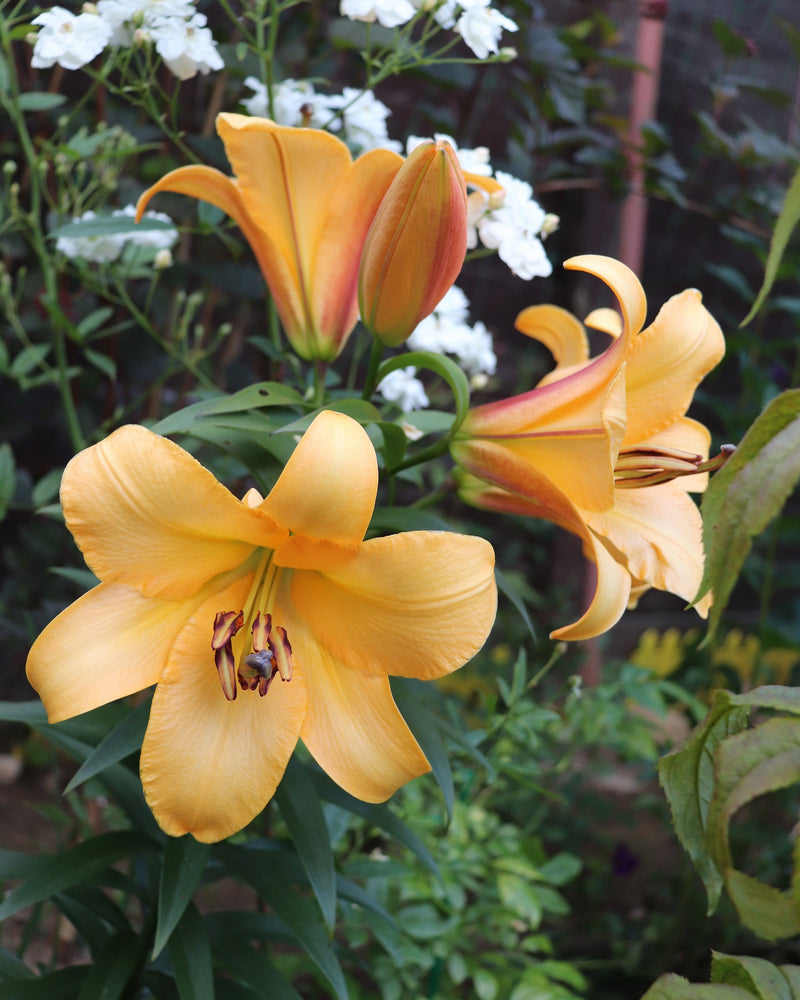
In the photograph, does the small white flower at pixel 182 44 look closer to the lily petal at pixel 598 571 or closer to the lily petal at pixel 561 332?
the lily petal at pixel 561 332

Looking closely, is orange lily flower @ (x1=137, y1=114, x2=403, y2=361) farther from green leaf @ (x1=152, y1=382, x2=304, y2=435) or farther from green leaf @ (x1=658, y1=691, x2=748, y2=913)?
green leaf @ (x1=658, y1=691, x2=748, y2=913)

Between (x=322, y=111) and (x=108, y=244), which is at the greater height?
(x=322, y=111)

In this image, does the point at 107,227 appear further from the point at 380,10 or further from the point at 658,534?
the point at 658,534

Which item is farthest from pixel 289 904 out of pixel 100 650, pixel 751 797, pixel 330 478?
pixel 751 797

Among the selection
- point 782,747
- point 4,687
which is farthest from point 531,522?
point 782,747

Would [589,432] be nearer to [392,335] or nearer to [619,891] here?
[392,335]

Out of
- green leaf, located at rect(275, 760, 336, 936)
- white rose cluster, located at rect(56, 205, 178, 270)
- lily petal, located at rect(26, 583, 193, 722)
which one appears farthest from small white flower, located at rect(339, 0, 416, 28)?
green leaf, located at rect(275, 760, 336, 936)
